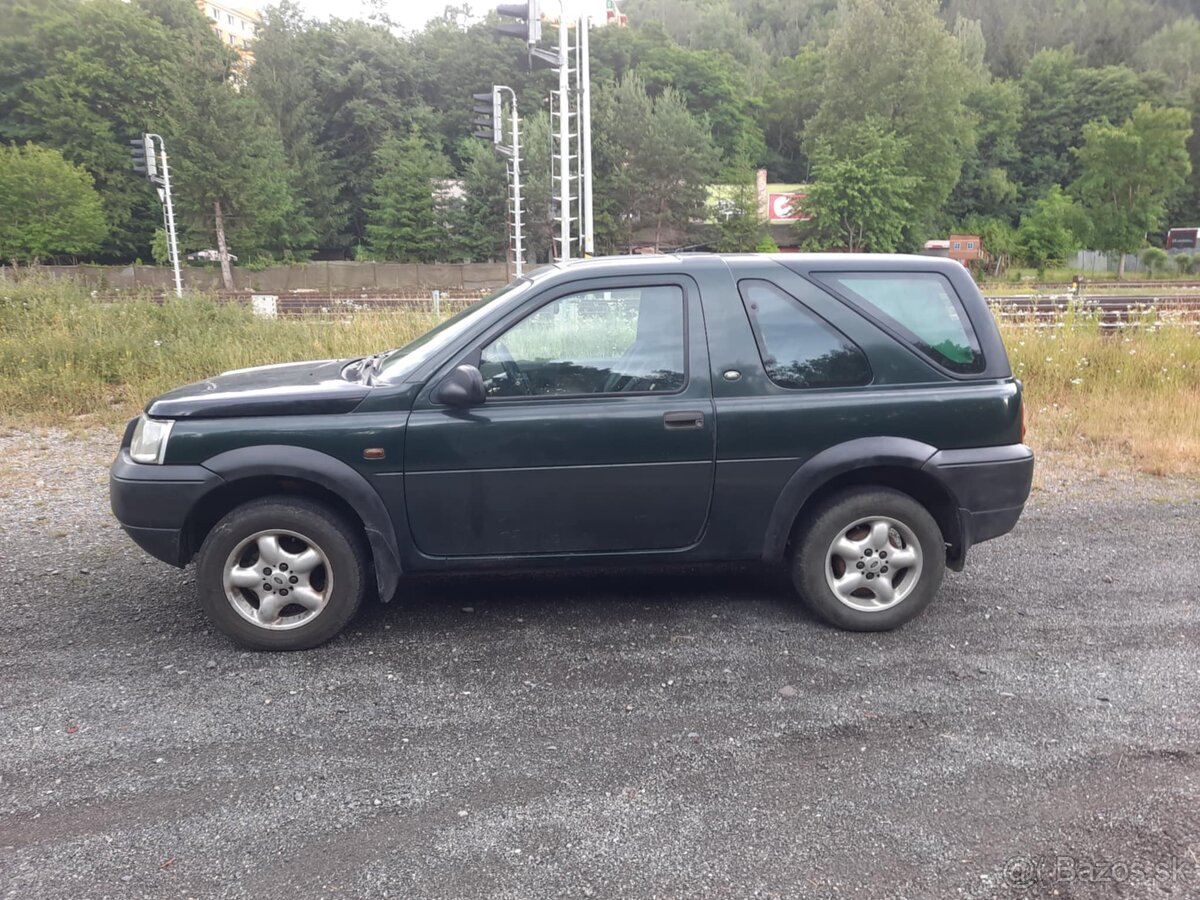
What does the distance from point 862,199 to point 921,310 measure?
54612 millimetres

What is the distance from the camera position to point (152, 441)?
4211 mm

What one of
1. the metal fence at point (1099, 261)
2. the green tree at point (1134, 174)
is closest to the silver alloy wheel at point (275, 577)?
the metal fence at point (1099, 261)

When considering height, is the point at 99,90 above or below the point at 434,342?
above

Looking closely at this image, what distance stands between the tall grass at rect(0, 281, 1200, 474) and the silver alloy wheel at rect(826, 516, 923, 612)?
14.8 ft

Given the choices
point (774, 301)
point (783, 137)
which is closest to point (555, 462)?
point (774, 301)

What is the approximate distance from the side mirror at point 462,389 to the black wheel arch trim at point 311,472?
0.54 meters

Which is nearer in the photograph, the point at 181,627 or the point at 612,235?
the point at 181,627

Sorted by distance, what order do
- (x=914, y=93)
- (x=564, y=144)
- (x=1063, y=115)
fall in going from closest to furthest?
(x=564, y=144) → (x=914, y=93) → (x=1063, y=115)

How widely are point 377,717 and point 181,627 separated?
1.54 m

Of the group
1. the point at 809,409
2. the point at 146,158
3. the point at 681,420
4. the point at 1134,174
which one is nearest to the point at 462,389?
the point at 681,420

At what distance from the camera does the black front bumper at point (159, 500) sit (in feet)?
13.5

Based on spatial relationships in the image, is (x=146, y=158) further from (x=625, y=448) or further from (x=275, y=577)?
(x=625, y=448)

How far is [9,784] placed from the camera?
317 cm

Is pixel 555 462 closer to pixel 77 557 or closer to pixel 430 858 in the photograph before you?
pixel 430 858
